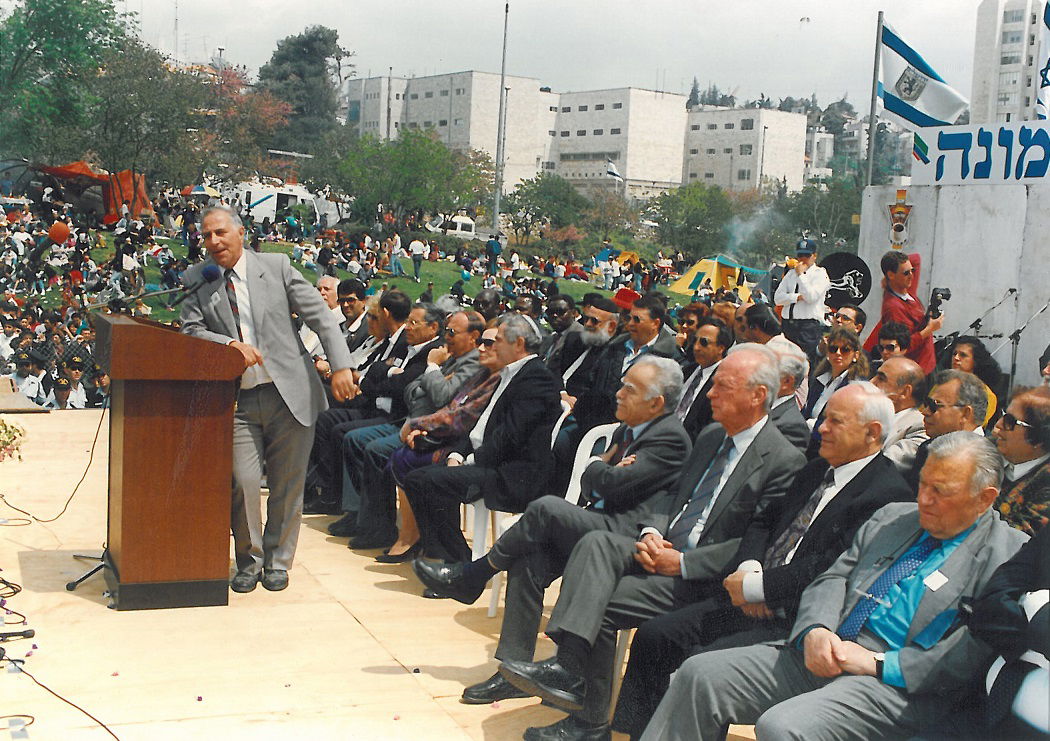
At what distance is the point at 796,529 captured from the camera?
3521mm

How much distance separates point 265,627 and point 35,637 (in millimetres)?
889

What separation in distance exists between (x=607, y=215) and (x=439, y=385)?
53.4 m

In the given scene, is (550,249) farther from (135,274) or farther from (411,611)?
(411,611)

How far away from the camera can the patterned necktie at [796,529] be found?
3.50 m

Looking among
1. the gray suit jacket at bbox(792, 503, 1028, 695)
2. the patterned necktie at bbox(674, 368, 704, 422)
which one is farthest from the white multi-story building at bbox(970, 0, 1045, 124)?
the gray suit jacket at bbox(792, 503, 1028, 695)

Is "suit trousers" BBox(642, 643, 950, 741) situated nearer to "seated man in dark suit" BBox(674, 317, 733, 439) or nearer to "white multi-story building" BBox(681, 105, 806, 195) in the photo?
"seated man in dark suit" BBox(674, 317, 733, 439)

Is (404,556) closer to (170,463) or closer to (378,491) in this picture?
(378,491)

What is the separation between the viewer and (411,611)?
5062 millimetres

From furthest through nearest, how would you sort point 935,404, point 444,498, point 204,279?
1. point 444,498
2. point 204,279
3. point 935,404

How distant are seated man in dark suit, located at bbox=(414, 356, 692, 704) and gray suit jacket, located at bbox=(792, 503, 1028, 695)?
105 cm

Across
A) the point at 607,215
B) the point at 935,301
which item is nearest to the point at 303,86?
the point at 607,215

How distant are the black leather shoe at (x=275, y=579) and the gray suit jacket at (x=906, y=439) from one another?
281 centimetres

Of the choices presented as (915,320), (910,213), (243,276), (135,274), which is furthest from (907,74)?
(135,274)

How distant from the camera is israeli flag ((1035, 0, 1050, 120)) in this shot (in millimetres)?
9031
